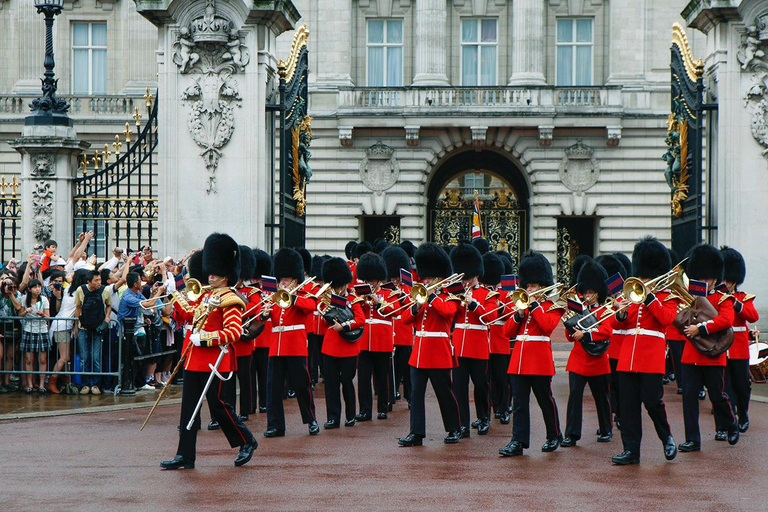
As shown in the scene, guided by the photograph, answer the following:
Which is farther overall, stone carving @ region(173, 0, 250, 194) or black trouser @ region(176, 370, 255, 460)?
stone carving @ region(173, 0, 250, 194)

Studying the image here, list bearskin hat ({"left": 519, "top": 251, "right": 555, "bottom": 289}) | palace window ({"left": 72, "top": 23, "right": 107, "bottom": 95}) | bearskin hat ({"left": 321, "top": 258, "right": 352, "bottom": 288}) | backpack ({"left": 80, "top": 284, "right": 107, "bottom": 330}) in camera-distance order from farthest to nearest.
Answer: palace window ({"left": 72, "top": 23, "right": 107, "bottom": 95}) < backpack ({"left": 80, "top": 284, "right": 107, "bottom": 330}) < bearskin hat ({"left": 321, "top": 258, "right": 352, "bottom": 288}) < bearskin hat ({"left": 519, "top": 251, "right": 555, "bottom": 289})

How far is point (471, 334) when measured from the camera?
921cm

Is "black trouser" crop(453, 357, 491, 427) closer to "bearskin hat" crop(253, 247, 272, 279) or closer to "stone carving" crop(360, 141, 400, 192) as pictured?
"bearskin hat" crop(253, 247, 272, 279)

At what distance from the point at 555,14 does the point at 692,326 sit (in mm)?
22016

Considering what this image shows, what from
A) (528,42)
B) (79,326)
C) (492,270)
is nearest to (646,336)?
(492,270)

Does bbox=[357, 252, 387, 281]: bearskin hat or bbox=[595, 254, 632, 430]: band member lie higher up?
bbox=[357, 252, 387, 281]: bearskin hat

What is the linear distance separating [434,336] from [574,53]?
861 inches

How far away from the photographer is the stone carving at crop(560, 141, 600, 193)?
2852 centimetres

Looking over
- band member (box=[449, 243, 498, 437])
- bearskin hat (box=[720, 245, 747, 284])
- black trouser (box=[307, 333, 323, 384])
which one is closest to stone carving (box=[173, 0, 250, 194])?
black trouser (box=[307, 333, 323, 384])

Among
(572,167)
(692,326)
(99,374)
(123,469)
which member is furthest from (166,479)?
(572,167)

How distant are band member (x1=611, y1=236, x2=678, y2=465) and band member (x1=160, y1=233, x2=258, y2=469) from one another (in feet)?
8.25

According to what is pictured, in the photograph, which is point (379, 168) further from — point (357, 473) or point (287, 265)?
point (357, 473)

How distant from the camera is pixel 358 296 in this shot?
32.3 ft

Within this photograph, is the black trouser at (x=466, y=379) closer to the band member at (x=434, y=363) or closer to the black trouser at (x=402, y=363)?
the band member at (x=434, y=363)
